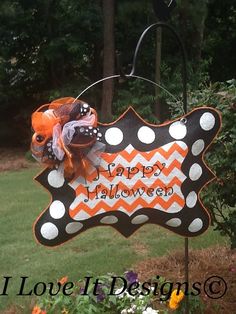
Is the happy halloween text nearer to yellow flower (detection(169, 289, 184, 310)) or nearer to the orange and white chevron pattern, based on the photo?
the orange and white chevron pattern

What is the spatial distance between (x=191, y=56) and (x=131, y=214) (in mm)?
10244

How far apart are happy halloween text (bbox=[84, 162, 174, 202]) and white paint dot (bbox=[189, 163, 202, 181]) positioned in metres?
0.17

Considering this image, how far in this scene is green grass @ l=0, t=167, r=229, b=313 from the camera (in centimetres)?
461

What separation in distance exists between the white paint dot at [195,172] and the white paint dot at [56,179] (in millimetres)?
687

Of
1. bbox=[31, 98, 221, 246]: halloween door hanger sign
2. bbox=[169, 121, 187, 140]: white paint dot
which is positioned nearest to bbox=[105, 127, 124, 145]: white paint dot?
bbox=[31, 98, 221, 246]: halloween door hanger sign

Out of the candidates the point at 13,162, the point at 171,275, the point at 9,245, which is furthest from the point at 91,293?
the point at 13,162

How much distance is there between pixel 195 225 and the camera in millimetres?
3025

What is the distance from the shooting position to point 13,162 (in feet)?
36.6

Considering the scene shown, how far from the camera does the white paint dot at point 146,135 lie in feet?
9.62

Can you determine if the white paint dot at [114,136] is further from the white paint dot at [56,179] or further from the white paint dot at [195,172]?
the white paint dot at [195,172]

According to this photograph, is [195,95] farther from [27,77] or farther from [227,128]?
[27,77]

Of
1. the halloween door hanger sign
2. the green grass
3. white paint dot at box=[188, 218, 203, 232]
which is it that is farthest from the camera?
the green grass

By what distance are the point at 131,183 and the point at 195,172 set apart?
14.4 inches

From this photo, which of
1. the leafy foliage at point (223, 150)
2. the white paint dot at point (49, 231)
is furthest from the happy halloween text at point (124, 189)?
the leafy foliage at point (223, 150)
